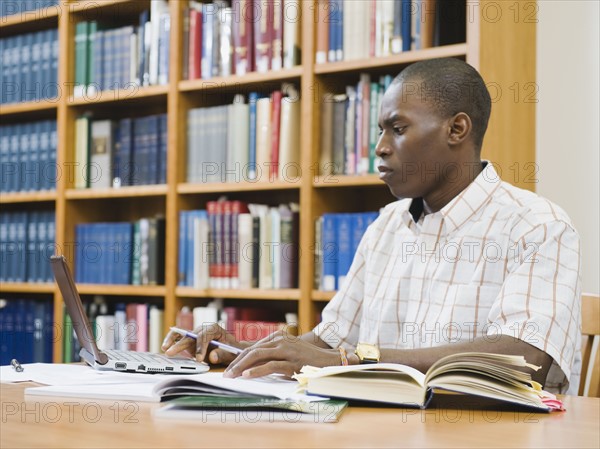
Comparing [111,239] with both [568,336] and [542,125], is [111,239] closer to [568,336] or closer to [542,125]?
[542,125]

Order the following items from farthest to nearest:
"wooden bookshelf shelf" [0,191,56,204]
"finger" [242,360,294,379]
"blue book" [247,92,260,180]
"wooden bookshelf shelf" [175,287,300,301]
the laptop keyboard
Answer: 1. "wooden bookshelf shelf" [0,191,56,204]
2. "blue book" [247,92,260,180]
3. "wooden bookshelf shelf" [175,287,300,301]
4. the laptop keyboard
5. "finger" [242,360,294,379]

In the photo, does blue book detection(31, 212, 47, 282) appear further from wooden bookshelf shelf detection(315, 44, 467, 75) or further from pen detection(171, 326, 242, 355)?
pen detection(171, 326, 242, 355)

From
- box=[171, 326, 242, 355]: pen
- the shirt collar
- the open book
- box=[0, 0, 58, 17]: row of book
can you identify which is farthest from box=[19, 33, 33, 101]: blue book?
the open book

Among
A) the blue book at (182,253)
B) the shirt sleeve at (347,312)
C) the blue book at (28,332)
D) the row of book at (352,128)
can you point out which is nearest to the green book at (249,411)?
the shirt sleeve at (347,312)

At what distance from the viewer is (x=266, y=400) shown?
39.8 inches

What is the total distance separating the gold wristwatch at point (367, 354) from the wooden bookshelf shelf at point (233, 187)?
1.32 metres

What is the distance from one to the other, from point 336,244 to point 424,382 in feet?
4.96

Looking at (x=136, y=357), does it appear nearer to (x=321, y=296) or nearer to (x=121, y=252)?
(x=321, y=296)

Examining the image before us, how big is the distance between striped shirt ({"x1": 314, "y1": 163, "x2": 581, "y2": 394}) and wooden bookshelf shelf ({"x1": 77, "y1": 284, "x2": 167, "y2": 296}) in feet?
3.69

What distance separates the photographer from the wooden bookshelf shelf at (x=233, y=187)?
106 inches

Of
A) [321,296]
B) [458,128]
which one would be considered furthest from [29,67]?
[458,128]

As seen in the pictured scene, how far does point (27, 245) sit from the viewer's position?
132 inches

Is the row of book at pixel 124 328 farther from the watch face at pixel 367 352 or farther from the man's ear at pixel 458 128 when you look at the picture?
the watch face at pixel 367 352

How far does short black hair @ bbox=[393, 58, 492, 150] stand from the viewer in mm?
1823
